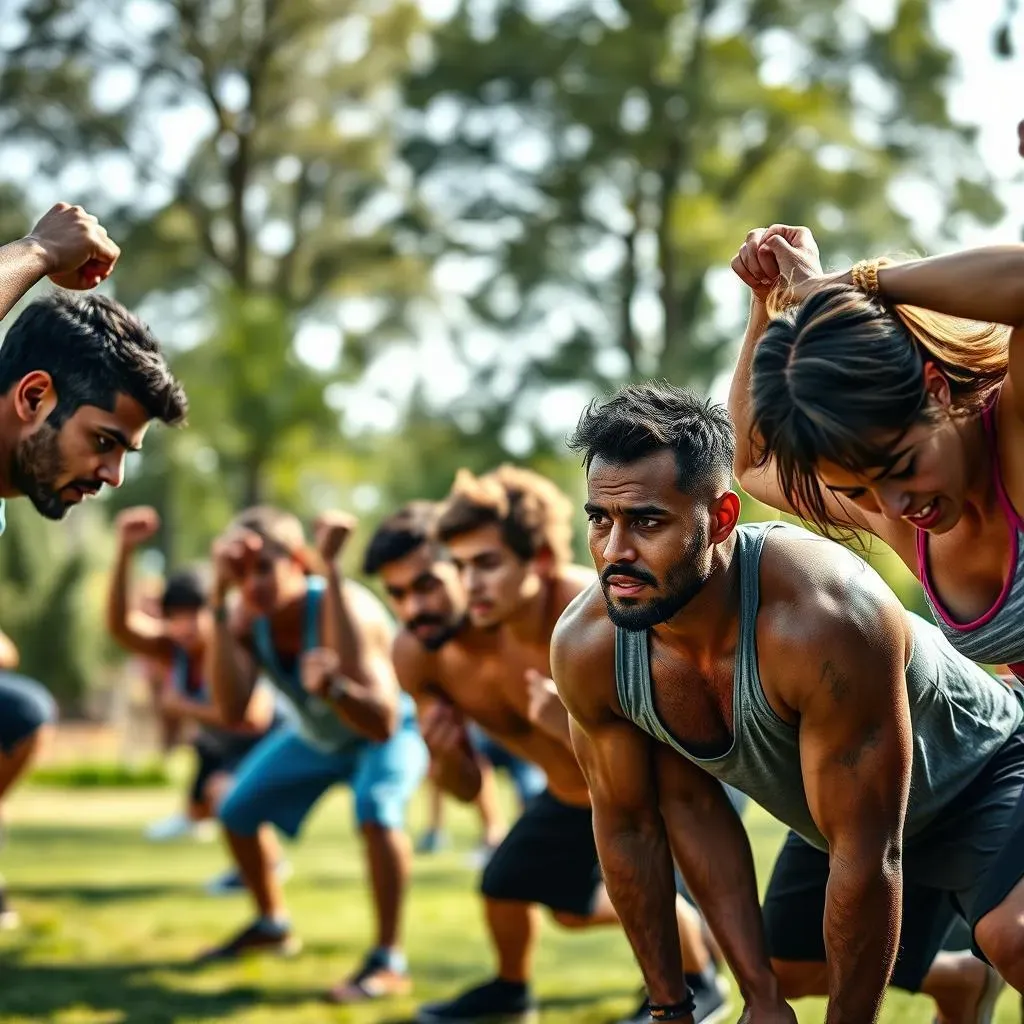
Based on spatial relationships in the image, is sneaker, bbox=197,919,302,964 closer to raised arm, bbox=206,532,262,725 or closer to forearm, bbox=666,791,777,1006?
raised arm, bbox=206,532,262,725

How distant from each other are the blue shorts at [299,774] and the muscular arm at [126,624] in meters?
1.36

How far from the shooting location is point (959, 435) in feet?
9.58

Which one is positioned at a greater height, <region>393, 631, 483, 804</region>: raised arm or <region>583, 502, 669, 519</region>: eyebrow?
<region>583, 502, 669, 519</region>: eyebrow

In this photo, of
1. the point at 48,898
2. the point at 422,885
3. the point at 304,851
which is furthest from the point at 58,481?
the point at 304,851

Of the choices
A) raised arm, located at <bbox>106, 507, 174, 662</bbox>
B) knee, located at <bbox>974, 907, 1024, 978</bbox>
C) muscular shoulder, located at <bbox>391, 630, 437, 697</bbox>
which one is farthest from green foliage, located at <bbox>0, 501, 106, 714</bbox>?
knee, located at <bbox>974, 907, 1024, 978</bbox>

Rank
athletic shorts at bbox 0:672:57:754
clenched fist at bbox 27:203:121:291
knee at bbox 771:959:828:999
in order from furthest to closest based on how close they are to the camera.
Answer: athletic shorts at bbox 0:672:57:754
knee at bbox 771:959:828:999
clenched fist at bbox 27:203:121:291

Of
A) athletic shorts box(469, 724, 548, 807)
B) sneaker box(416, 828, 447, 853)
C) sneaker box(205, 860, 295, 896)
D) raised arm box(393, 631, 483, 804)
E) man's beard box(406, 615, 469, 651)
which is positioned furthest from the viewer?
sneaker box(416, 828, 447, 853)

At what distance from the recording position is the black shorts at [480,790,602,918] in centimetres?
527

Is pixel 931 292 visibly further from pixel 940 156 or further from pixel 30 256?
pixel 940 156

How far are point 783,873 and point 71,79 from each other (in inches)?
835

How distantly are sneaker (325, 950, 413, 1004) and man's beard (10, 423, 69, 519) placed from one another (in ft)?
9.02

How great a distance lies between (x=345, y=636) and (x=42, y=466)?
2560mm

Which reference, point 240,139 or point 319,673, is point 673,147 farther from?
point 319,673

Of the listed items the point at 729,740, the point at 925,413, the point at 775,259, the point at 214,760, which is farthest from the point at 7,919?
the point at 925,413
